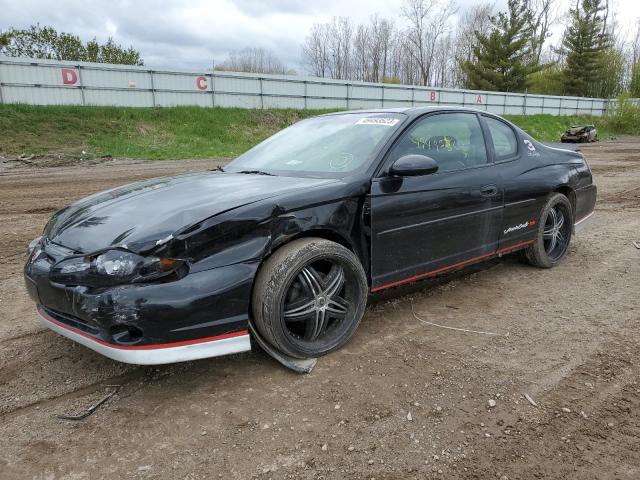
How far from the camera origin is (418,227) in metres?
3.49

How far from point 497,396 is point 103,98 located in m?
24.1

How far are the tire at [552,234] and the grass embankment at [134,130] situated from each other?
15.5 meters

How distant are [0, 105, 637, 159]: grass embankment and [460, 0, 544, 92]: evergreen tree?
1144 inches

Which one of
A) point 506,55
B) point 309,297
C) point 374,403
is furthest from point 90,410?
point 506,55

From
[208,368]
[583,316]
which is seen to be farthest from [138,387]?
[583,316]

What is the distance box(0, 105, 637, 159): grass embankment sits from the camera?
18297 mm

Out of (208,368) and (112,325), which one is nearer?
(112,325)

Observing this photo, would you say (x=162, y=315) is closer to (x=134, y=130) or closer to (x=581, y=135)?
(x=134, y=130)

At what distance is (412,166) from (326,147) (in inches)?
29.5

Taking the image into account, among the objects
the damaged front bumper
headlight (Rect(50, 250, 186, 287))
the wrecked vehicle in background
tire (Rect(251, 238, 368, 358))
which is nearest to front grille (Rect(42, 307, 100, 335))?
the damaged front bumper

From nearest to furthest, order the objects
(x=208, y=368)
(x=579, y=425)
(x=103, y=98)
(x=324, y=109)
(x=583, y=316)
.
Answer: (x=579, y=425) → (x=208, y=368) → (x=583, y=316) → (x=103, y=98) → (x=324, y=109)

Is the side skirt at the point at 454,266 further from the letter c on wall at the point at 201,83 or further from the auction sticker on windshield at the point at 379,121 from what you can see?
the letter c on wall at the point at 201,83

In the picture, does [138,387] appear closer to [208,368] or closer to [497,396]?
[208,368]

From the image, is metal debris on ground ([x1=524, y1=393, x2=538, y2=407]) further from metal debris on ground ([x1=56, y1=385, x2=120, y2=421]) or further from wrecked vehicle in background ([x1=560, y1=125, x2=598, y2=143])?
wrecked vehicle in background ([x1=560, y1=125, x2=598, y2=143])
